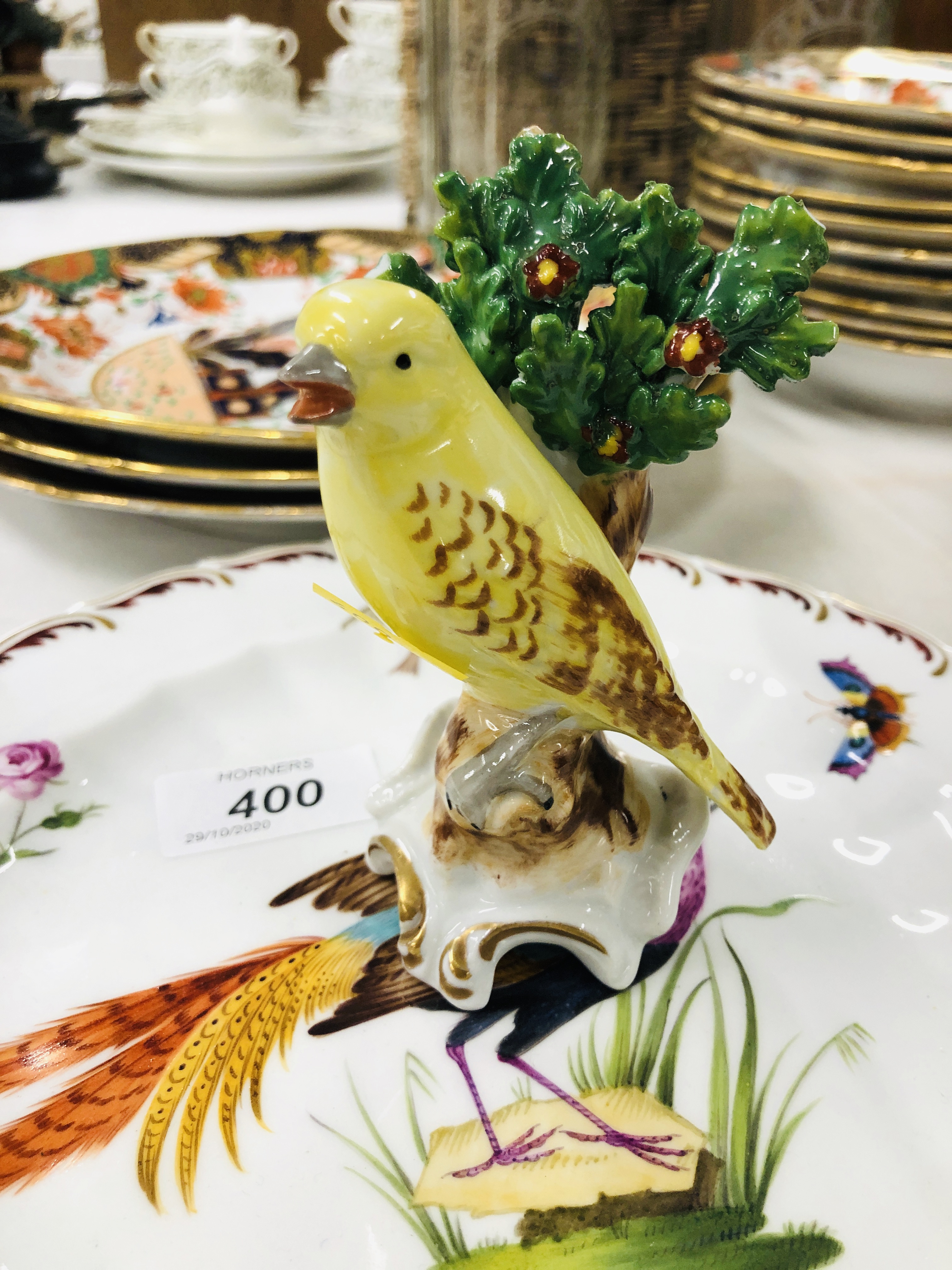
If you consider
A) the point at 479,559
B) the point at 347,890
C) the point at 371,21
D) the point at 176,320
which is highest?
the point at 371,21

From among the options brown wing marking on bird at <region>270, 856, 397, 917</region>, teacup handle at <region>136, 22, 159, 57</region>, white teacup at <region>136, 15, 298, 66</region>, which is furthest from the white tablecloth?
teacup handle at <region>136, 22, 159, 57</region>

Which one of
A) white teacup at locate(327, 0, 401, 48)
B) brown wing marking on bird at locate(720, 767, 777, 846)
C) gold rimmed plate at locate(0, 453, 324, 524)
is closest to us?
brown wing marking on bird at locate(720, 767, 777, 846)

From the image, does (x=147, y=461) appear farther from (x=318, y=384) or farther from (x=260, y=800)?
(x=318, y=384)

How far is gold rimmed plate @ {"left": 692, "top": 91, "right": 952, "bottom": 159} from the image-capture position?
0.73 metres

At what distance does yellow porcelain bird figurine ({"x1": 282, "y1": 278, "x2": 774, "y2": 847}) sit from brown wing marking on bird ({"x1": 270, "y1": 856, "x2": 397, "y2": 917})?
0.16m

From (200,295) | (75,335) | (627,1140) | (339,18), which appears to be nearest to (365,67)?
(339,18)

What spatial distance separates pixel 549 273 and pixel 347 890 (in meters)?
0.32

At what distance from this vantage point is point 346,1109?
0.40 meters

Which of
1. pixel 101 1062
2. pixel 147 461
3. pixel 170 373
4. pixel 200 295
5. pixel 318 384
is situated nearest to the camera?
pixel 318 384

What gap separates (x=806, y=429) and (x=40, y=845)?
2.54 feet

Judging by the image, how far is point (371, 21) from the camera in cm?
156

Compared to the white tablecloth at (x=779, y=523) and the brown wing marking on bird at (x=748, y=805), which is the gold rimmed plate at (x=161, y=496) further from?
the brown wing marking on bird at (x=748, y=805)

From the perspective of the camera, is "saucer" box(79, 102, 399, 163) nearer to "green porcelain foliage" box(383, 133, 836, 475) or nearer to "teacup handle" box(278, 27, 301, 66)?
"teacup handle" box(278, 27, 301, 66)

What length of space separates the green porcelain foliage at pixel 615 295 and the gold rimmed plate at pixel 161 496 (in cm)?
31
